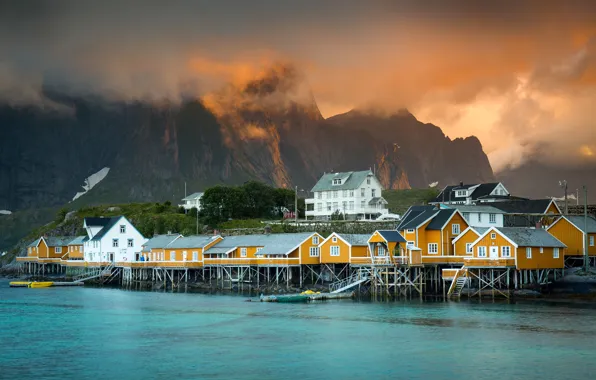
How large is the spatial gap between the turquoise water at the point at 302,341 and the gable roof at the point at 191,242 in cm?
2127

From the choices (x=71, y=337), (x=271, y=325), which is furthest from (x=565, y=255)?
(x=71, y=337)

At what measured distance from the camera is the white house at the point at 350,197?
109 meters

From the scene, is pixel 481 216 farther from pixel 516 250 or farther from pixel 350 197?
pixel 350 197

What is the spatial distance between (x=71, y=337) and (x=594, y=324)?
33.2m

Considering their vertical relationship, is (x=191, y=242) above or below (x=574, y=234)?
below

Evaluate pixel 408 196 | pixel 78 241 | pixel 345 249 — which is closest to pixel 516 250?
pixel 345 249

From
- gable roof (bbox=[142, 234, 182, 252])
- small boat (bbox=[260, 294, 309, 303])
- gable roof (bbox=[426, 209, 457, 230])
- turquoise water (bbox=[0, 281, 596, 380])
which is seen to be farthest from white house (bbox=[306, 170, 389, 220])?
turquoise water (bbox=[0, 281, 596, 380])

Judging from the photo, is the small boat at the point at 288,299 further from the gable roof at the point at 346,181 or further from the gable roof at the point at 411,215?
the gable roof at the point at 346,181

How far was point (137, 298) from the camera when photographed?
7575cm

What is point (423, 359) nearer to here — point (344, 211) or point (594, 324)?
point (594, 324)

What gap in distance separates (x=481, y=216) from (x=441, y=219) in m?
6.43

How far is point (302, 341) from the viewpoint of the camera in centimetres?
4478

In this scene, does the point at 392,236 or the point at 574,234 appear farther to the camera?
the point at 574,234

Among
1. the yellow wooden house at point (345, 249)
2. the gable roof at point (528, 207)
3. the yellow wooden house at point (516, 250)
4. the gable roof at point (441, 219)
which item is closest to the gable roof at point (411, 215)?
the gable roof at point (441, 219)
